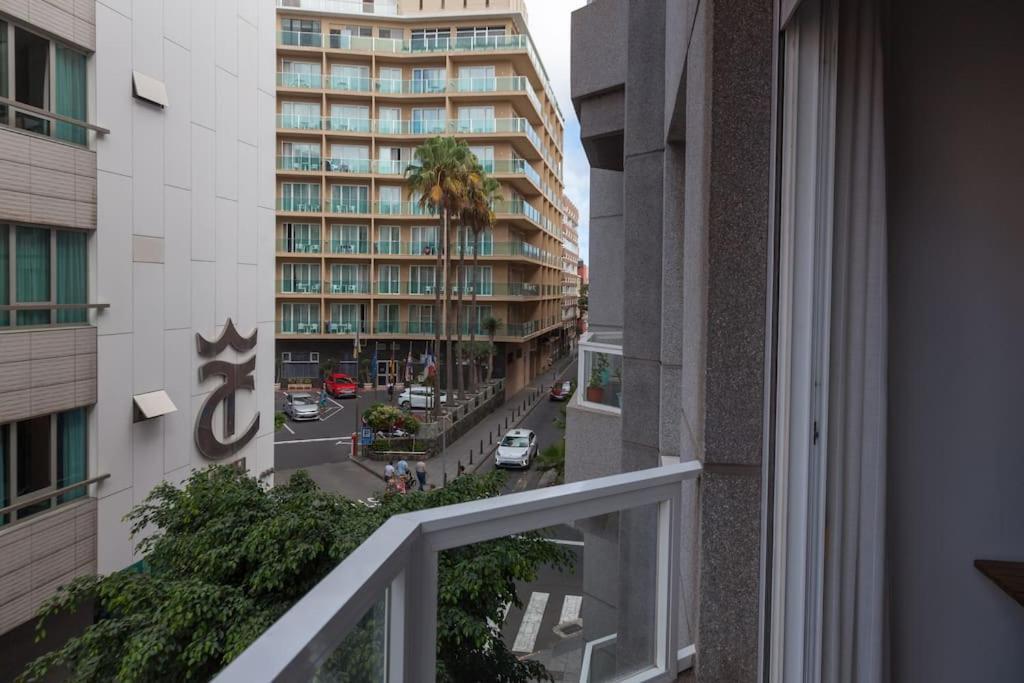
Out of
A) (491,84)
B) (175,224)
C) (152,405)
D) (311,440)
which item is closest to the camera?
(152,405)

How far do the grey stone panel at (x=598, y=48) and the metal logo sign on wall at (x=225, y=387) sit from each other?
35.3 ft

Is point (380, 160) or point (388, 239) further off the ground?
point (380, 160)

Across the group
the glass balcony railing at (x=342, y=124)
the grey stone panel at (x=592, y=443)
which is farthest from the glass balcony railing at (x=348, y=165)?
the grey stone panel at (x=592, y=443)

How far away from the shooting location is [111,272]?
13477 mm

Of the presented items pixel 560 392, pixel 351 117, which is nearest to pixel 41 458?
pixel 351 117

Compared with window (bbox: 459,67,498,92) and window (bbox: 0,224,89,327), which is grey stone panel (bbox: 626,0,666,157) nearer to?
window (bbox: 0,224,89,327)

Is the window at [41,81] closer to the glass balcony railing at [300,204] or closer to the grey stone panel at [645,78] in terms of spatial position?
the grey stone panel at [645,78]

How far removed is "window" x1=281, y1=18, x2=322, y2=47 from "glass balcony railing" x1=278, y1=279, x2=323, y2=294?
14298mm

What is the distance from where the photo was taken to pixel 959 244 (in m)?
2.38

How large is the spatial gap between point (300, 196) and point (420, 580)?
44994 millimetres

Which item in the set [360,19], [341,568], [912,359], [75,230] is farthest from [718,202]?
[360,19]

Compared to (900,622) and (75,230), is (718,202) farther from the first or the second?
(75,230)

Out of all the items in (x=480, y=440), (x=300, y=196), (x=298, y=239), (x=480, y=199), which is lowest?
(x=480, y=440)

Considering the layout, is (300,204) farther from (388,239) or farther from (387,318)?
(387,318)
